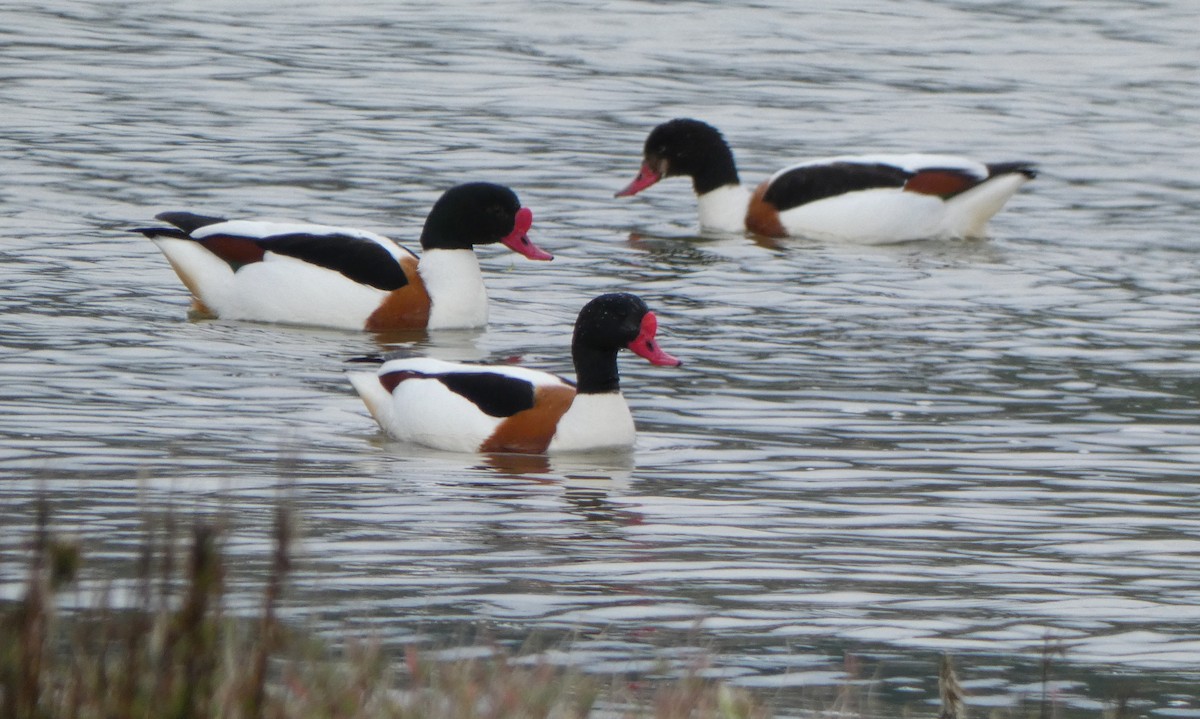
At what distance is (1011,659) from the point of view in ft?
23.4

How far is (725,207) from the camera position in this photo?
17.9 meters

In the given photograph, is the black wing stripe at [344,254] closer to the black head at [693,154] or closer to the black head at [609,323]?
the black head at [609,323]

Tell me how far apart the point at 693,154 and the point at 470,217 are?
4.21m

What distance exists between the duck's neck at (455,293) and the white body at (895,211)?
4133 millimetres

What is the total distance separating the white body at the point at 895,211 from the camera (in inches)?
682

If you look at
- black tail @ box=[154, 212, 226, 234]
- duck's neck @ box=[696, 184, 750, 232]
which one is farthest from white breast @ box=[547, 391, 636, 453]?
duck's neck @ box=[696, 184, 750, 232]

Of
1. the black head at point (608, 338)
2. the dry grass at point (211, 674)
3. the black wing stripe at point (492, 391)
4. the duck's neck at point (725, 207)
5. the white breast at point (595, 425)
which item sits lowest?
the duck's neck at point (725, 207)

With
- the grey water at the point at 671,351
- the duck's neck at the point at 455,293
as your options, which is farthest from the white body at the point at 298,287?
the grey water at the point at 671,351

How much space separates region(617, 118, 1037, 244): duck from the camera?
56.6ft

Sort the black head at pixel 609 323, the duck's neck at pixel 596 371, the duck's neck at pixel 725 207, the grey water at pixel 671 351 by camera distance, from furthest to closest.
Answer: the duck's neck at pixel 725 207
the black head at pixel 609 323
the duck's neck at pixel 596 371
the grey water at pixel 671 351

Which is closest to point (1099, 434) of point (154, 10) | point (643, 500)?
point (643, 500)

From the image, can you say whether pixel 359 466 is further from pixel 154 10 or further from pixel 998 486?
pixel 154 10

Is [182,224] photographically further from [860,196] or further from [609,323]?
[860,196]

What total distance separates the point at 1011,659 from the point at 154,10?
2089 cm
